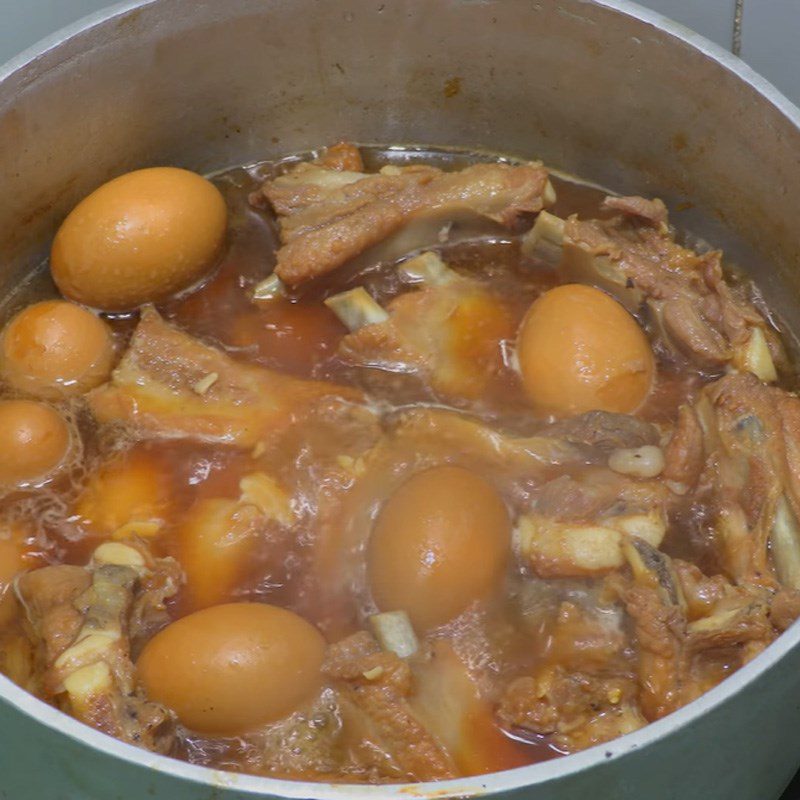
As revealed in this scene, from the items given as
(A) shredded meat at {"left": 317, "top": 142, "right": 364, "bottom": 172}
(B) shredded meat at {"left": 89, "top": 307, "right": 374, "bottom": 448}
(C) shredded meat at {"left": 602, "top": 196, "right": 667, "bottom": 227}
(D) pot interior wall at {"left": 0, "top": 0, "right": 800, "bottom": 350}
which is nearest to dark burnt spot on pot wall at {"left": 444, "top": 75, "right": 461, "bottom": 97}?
(D) pot interior wall at {"left": 0, "top": 0, "right": 800, "bottom": 350}

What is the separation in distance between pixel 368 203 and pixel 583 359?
1.43 ft

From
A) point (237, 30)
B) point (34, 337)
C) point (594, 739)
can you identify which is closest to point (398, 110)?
point (237, 30)

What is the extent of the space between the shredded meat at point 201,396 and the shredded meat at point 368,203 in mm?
189

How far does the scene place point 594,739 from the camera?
1358 millimetres

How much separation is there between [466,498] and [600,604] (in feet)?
0.67

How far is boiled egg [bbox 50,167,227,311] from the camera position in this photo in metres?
1.71

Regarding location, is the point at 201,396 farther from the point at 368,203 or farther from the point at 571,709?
the point at 571,709

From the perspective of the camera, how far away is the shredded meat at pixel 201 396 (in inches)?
64.0

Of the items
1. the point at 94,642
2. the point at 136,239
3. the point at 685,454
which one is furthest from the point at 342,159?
the point at 94,642

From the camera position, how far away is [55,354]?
5.41 ft

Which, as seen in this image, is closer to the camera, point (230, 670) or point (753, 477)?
point (230, 670)

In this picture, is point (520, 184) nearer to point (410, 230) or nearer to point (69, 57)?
point (410, 230)

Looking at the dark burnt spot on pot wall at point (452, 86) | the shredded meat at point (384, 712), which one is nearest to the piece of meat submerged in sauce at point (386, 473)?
the shredded meat at point (384, 712)

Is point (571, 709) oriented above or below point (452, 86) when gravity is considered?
below
